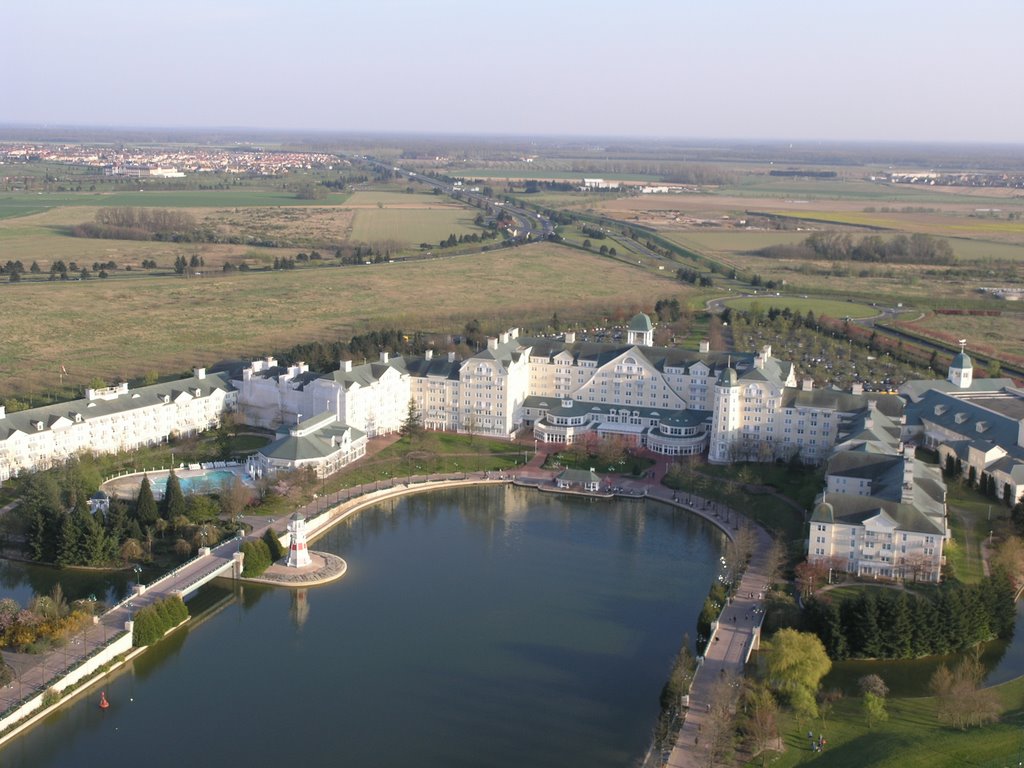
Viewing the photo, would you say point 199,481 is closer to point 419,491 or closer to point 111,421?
point 111,421

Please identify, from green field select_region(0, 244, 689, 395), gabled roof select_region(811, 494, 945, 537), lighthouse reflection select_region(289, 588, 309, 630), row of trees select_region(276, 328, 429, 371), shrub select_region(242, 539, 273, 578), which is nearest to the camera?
lighthouse reflection select_region(289, 588, 309, 630)

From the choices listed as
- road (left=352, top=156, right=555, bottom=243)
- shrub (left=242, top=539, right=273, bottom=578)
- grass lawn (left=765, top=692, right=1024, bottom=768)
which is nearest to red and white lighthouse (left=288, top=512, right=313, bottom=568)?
shrub (left=242, top=539, right=273, bottom=578)

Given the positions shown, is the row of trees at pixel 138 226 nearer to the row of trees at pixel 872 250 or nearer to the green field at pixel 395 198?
the green field at pixel 395 198

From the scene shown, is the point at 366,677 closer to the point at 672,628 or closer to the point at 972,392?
the point at 672,628

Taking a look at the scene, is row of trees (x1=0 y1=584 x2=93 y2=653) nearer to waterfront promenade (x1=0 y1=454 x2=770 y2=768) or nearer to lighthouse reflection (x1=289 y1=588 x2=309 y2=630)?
waterfront promenade (x1=0 y1=454 x2=770 y2=768)

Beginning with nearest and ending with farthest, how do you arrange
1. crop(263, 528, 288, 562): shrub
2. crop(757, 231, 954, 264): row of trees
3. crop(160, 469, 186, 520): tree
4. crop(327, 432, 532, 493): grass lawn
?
crop(263, 528, 288, 562): shrub < crop(160, 469, 186, 520): tree < crop(327, 432, 532, 493): grass lawn < crop(757, 231, 954, 264): row of trees
